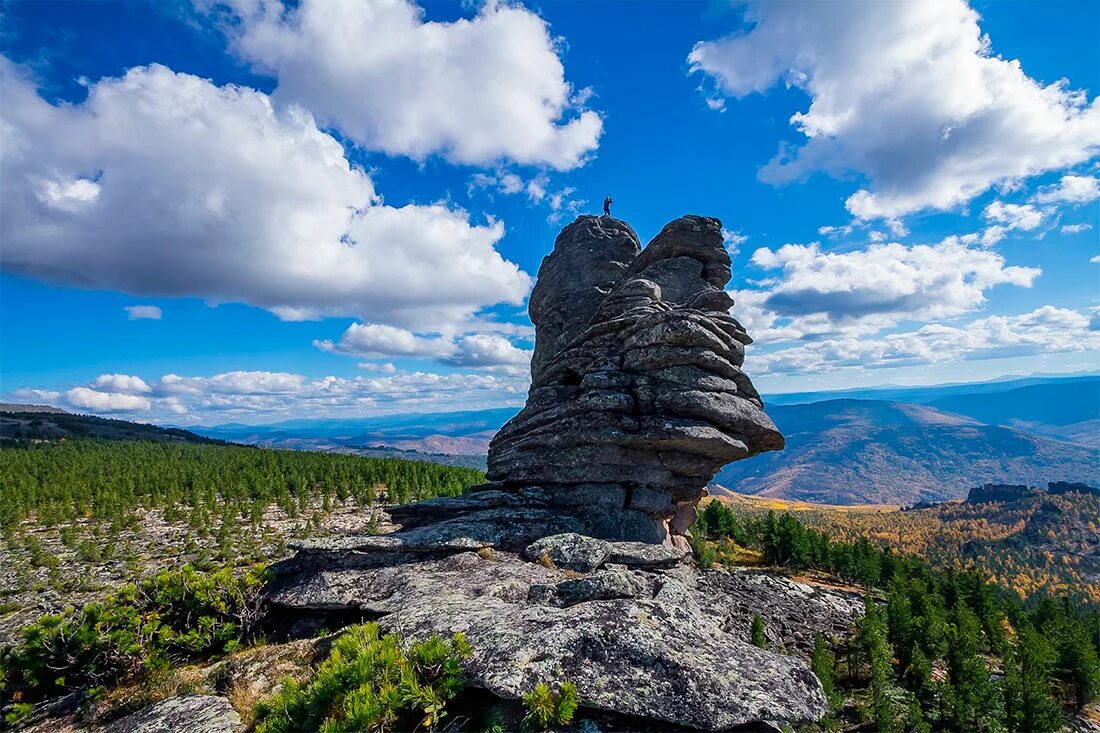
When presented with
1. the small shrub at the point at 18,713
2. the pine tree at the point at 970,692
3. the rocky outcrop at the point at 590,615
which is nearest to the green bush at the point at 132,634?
the small shrub at the point at 18,713

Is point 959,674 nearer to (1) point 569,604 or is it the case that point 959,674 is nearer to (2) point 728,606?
(2) point 728,606

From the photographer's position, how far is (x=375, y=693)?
355 inches

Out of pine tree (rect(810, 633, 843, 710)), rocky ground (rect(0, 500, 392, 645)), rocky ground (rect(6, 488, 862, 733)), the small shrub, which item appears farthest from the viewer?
rocky ground (rect(0, 500, 392, 645))

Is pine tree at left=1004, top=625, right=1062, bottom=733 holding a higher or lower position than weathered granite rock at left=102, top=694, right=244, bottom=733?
lower

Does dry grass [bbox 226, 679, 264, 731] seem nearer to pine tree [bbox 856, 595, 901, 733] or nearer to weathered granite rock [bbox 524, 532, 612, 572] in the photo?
weathered granite rock [bbox 524, 532, 612, 572]

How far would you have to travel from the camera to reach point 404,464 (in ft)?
258

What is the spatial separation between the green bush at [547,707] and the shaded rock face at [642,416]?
17.9 meters

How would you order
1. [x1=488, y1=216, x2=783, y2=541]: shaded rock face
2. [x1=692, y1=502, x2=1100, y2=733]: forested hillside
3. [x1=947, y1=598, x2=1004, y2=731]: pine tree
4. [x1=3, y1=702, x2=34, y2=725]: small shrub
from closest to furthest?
[x1=3, y1=702, x2=34, y2=725]: small shrub
[x1=947, y1=598, x2=1004, y2=731]: pine tree
[x1=692, y1=502, x2=1100, y2=733]: forested hillside
[x1=488, y1=216, x2=783, y2=541]: shaded rock face

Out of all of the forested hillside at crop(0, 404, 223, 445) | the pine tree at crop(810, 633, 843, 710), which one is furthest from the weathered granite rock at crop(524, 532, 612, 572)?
the forested hillside at crop(0, 404, 223, 445)

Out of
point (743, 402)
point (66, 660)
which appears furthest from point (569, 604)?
point (743, 402)

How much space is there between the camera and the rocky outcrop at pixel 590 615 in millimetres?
10094

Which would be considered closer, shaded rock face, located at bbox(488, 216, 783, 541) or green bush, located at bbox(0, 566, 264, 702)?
green bush, located at bbox(0, 566, 264, 702)

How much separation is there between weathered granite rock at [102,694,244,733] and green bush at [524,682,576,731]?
6.75 m

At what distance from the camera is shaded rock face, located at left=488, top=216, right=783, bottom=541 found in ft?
94.9
